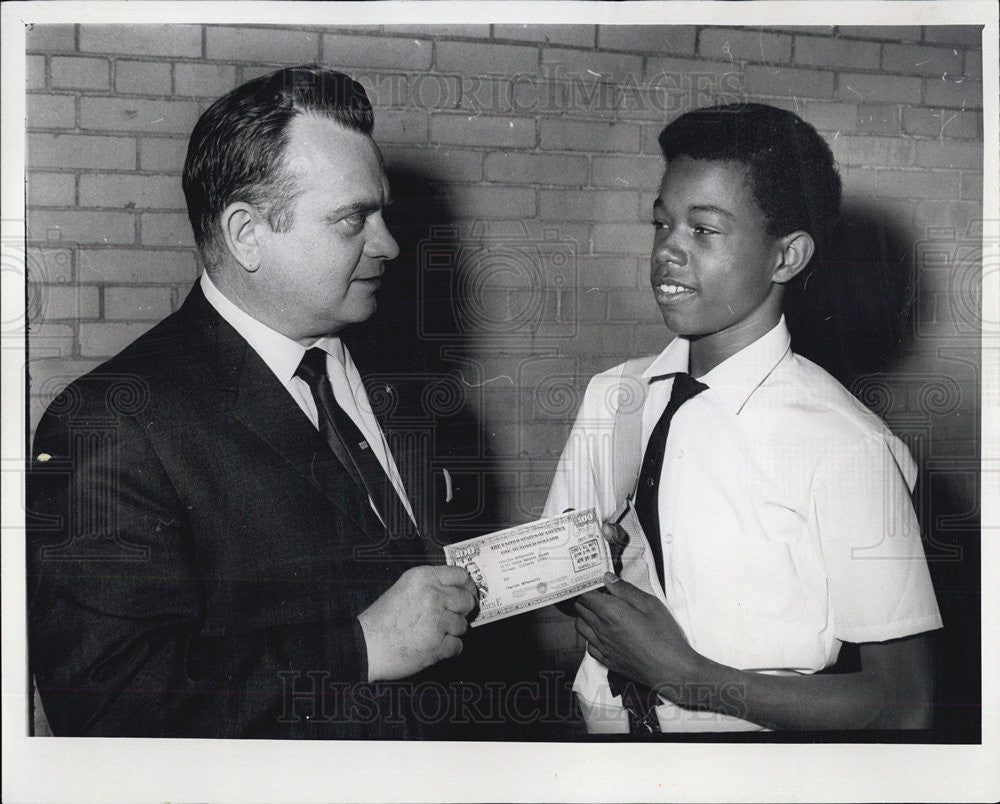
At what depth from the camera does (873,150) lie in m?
2.19

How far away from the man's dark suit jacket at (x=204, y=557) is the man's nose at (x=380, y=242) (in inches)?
15.5

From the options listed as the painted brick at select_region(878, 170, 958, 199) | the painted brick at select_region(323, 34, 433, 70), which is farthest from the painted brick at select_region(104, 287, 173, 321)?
the painted brick at select_region(878, 170, 958, 199)

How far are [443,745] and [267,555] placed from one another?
27.1 inches

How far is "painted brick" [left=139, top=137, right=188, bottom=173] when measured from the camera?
2.17 metres

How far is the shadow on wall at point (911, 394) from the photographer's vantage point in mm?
2172

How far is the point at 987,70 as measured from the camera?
222 centimetres

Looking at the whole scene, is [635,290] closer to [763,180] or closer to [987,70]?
[763,180]

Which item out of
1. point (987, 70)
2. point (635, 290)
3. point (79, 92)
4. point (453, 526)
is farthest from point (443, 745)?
point (987, 70)

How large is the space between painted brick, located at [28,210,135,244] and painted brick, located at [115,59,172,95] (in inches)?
12.9

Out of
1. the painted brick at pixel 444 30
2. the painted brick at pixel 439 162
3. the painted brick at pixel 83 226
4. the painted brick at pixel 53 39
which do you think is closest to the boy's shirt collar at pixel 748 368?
the painted brick at pixel 439 162

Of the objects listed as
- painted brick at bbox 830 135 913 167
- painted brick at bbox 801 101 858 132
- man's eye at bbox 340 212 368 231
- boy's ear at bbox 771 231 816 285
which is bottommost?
boy's ear at bbox 771 231 816 285

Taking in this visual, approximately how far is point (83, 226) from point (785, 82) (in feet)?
6.14

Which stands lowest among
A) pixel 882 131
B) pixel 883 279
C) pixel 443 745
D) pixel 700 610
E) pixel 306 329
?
pixel 443 745

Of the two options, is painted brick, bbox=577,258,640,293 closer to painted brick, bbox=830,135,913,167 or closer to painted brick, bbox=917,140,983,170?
painted brick, bbox=830,135,913,167
